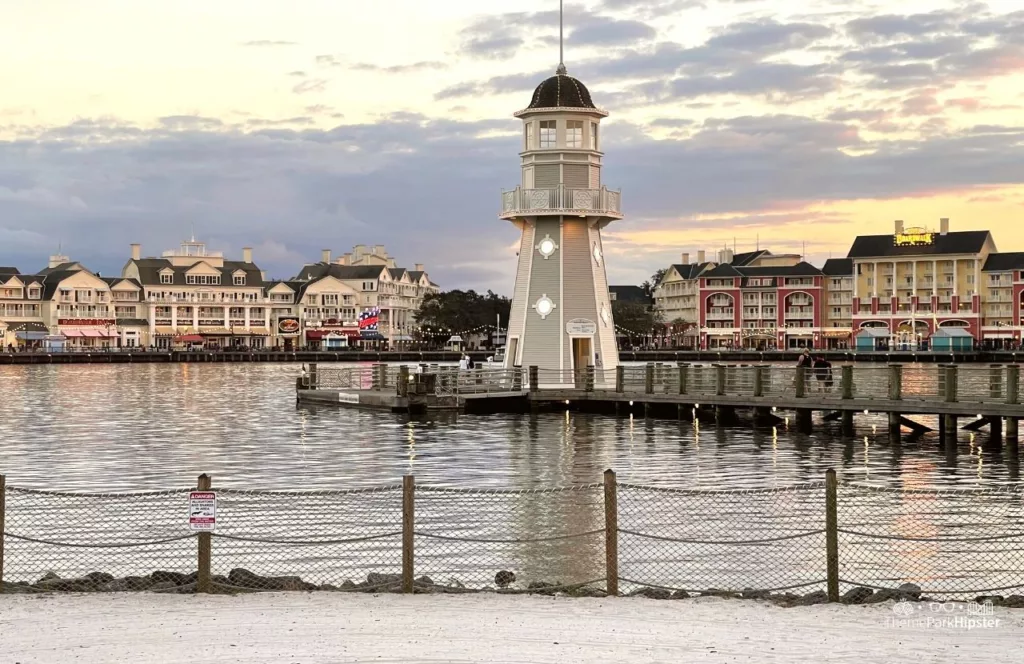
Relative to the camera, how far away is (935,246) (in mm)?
158000

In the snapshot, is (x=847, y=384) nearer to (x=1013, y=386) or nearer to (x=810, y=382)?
(x=810, y=382)

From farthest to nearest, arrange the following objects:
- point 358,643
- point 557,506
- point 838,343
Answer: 1. point 838,343
2. point 557,506
3. point 358,643

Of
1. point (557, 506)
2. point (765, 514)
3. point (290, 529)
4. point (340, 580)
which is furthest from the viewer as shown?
point (557, 506)

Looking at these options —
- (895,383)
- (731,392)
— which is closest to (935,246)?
(731,392)

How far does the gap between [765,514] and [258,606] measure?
11496 mm

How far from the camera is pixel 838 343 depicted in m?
172

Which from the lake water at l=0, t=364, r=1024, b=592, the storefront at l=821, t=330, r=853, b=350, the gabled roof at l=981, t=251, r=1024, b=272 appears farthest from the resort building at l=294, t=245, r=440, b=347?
the lake water at l=0, t=364, r=1024, b=592

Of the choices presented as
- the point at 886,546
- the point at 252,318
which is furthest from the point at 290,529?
the point at 252,318

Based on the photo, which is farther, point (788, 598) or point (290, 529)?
point (290, 529)

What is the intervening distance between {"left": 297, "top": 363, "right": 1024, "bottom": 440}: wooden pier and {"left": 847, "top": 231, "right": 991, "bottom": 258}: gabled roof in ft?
382

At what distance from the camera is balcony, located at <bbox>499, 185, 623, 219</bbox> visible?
46.9 m

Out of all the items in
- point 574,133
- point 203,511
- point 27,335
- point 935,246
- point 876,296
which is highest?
point 935,246

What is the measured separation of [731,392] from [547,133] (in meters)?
12.3

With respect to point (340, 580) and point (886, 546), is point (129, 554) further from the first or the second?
point (886, 546)
